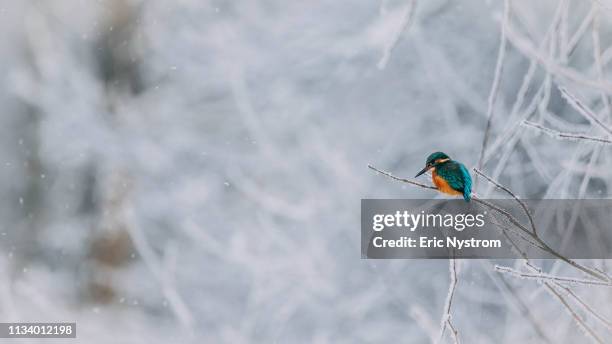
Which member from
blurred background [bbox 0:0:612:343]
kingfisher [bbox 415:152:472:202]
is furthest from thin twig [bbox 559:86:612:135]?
blurred background [bbox 0:0:612:343]

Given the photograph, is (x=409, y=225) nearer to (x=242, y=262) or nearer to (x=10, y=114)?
(x=242, y=262)

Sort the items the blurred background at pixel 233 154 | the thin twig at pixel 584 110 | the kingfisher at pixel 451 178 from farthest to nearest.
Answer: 1. the blurred background at pixel 233 154
2. the kingfisher at pixel 451 178
3. the thin twig at pixel 584 110

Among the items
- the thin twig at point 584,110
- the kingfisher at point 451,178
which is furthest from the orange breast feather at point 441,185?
the thin twig at point 584,110

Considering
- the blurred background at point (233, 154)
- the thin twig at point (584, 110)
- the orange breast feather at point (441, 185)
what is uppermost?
the blurred background at point (233, 154)

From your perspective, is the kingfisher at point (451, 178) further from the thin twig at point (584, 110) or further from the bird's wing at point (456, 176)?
the thin twig at point (584, 110)

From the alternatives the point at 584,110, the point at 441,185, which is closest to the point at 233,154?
the point at 441,185

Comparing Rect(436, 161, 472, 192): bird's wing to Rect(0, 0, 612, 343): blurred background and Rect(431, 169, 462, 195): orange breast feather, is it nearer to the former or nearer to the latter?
Rect(431, 169, 462, 195): orange breast feather

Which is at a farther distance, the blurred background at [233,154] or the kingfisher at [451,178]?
the blurred background at [233,154]
